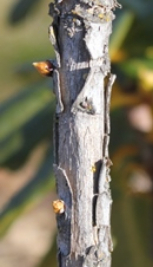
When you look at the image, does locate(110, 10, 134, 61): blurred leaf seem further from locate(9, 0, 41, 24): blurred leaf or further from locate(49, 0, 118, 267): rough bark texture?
locate(49, 0, 118, 267): rough bark texture

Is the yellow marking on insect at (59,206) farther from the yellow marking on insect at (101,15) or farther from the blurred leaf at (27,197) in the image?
the blurred leaf at (27,197)

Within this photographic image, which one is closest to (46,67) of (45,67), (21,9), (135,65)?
(45,67)

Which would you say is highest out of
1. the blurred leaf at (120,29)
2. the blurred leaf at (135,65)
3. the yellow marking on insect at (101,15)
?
the yellow marking on insect at (101,15)

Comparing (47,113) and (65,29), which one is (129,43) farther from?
(65,29)

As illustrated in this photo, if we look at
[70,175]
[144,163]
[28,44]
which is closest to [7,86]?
[28,44]

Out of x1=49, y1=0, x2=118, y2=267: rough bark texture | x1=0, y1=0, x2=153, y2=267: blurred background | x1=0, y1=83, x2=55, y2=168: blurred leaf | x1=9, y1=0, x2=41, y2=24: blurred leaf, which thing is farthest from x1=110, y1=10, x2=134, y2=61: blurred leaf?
x1=49, y1=0, x2=118, y2=267: rough bark texture

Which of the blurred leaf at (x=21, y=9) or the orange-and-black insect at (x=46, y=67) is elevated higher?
the orange-and-black insect at (x=46, y=67)

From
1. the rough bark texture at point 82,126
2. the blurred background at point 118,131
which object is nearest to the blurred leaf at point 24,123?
the blurred background at point 118,131

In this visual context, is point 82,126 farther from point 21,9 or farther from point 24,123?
point 21,9
